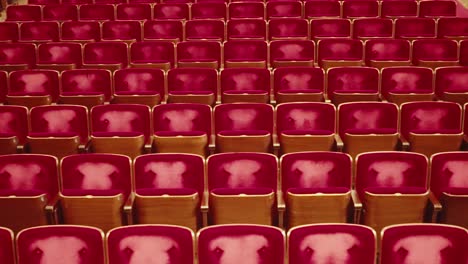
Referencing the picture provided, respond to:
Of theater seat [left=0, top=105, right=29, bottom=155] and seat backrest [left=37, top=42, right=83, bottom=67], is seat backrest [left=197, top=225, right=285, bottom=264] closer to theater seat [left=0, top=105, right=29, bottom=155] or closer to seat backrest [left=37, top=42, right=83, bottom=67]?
theater seat [left=0, top=105, right=29, bottom=155]

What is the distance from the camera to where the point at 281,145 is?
93 centimetres

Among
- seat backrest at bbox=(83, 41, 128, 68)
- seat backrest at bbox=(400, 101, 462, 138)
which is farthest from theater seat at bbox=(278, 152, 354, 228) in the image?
seat backrest at bbox=(83, 41, 128, 68)

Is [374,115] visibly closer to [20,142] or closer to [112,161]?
[112,161]

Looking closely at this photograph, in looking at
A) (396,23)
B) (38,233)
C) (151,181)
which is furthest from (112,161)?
(396,23)

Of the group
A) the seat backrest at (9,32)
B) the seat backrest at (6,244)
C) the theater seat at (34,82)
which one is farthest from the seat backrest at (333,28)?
the seat backrest at (6,244)

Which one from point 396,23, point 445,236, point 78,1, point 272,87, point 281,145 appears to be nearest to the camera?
point 445,236

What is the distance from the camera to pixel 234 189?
755mm

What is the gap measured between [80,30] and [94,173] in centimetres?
63

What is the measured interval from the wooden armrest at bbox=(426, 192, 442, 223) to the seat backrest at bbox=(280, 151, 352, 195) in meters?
0.10

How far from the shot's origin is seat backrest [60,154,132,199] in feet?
2.70

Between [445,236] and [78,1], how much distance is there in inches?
46.3

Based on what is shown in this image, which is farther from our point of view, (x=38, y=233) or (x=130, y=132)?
(x=130, y=132)

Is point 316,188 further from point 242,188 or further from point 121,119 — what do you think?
point 121,119

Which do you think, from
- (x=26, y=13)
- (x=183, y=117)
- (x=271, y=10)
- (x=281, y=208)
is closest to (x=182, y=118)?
(x=183, y=117)
